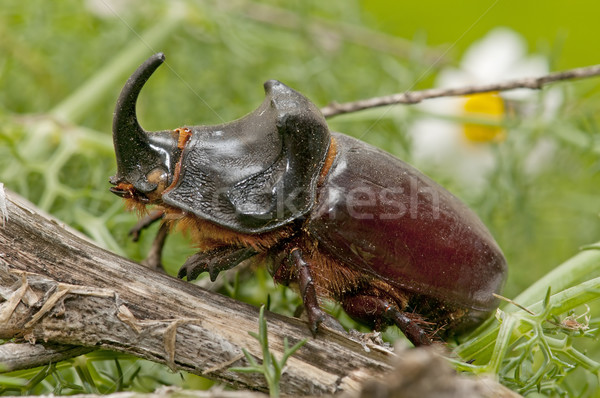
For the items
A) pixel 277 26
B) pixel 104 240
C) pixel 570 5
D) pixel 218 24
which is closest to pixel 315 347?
pixel 104 240

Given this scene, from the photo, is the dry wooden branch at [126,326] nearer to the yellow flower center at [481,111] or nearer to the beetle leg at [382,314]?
the beetle leg at [382,314]

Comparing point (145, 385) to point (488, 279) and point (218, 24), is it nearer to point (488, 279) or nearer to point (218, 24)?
point (488, 279)

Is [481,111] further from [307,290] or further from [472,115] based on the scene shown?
[307,290]

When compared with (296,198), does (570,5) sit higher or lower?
higher

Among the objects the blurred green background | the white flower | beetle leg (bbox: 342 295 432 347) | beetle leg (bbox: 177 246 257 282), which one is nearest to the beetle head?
beetle leg (bbox: 177 246 257 282)

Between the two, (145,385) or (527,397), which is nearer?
(527,397)

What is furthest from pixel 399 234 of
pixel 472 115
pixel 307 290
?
pixel 472 115

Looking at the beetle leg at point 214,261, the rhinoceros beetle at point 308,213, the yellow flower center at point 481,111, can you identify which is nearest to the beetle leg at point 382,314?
the rhinoceros beetle at point 308,213
